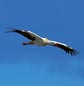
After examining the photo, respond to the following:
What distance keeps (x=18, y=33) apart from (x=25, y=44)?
4.40 feet

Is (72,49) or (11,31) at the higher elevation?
(72,49)

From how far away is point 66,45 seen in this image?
5538 centimetres

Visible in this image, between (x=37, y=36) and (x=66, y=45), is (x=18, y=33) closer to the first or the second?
(x=37, y=36)

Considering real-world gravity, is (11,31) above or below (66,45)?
below

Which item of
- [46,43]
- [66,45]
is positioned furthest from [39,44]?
[66,45]

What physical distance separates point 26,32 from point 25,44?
1.05 meters

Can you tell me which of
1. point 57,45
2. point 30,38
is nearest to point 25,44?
point 30,38

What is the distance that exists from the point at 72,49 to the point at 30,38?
5.93 m

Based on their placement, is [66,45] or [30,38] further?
[66,45]

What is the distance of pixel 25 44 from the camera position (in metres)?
51.2

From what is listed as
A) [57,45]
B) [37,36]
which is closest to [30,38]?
[37,36]

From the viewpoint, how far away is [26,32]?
5088 centimetres

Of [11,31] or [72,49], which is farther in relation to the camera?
[72,49]

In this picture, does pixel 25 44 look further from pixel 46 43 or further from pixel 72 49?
pixel 72 49
